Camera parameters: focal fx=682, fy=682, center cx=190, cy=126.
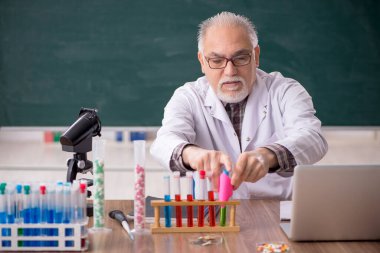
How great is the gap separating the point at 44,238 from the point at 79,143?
1.54 ft

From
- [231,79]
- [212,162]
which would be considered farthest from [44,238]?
[231,79]

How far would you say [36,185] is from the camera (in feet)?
5.90

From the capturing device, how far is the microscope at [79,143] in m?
2.15

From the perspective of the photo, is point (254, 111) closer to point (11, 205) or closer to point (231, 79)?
point (231, 79)

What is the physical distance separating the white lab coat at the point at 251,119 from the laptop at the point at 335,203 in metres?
0.77

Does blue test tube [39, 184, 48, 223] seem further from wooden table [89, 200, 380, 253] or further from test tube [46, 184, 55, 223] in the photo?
wooden table [89, 200, 380, 253]

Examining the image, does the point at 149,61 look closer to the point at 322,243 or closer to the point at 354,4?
the point at 354,4

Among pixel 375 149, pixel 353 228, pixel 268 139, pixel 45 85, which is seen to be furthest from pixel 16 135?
pixel 353 228

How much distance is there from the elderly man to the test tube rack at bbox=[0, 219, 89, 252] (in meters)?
0.74

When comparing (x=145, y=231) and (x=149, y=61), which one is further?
(x=149, y=61)

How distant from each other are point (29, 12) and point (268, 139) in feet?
7.28

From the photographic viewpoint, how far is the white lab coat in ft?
8.82

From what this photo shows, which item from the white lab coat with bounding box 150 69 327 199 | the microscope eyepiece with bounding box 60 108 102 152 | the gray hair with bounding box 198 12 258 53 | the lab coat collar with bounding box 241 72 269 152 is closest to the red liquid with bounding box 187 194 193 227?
the microscope eyepiece with bounding box 60 108 102 152

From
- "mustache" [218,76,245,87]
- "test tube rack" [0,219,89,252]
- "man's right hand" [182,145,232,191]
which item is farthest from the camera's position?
"mustache" [218,76,245,87]
